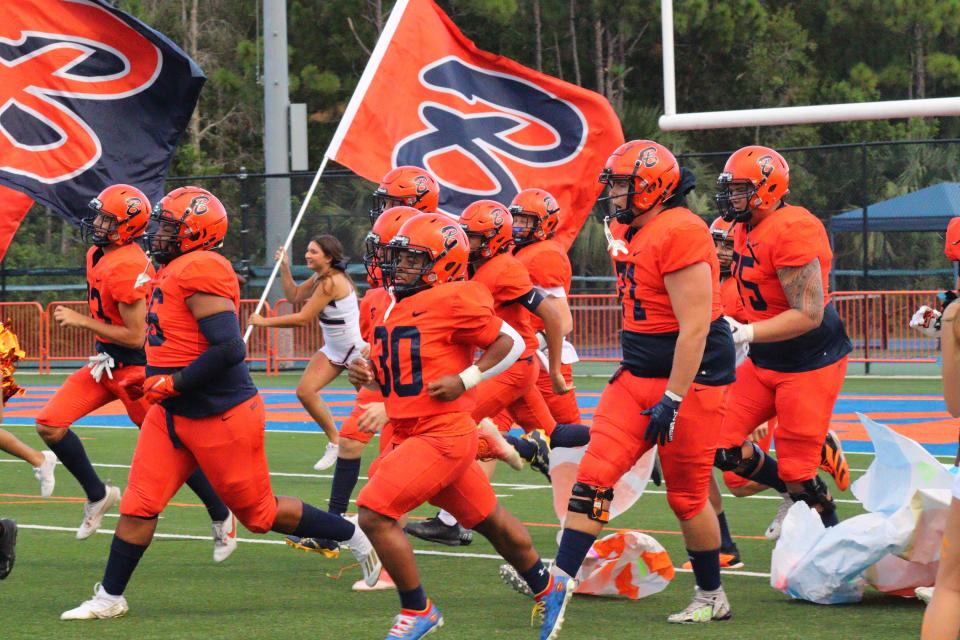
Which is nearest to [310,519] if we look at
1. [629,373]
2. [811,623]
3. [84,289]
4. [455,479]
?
[455,479]

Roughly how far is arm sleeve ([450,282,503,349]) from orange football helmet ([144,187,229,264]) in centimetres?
145

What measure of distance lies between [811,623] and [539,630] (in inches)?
45.3

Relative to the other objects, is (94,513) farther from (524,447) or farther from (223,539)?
(524,447)

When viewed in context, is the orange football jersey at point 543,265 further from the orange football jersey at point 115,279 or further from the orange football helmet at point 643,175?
the orange football helmet at point 643,175

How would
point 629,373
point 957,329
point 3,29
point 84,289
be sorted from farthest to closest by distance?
point 84,289 < point 3,29 < point 629,373 < point 957,329

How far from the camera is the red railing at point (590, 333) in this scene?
790 inches

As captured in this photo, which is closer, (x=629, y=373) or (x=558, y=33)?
(x=629, y=373)

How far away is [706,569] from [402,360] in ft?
5.41

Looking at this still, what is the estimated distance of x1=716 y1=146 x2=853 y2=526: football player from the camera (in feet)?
24.4

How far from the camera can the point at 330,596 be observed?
293 inches

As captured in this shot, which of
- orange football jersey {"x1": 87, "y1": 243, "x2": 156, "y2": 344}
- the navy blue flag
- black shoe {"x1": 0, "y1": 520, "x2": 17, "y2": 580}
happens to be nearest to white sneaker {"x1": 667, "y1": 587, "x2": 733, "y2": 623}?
black shoe {"x1": 0, "y1": 520, "x2": 17, "y2": 580}

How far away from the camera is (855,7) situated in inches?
1332

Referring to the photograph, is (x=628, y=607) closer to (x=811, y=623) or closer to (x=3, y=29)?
(x=811, y=623)

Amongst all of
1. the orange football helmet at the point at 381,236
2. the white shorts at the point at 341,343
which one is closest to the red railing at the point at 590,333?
the white shorts at the point at 341,343
